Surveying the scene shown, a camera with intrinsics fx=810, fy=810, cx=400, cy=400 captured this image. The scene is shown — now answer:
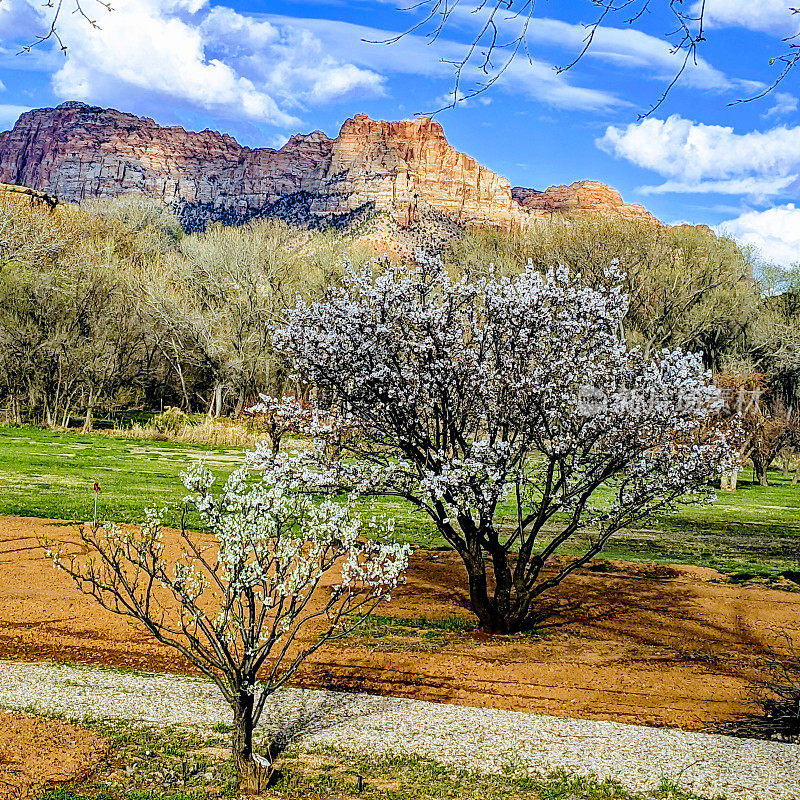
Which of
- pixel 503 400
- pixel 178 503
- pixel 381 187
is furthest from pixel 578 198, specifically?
pixel 503 400

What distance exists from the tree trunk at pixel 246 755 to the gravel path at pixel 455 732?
686 millimetres

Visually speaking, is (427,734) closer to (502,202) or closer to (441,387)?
(441,387)

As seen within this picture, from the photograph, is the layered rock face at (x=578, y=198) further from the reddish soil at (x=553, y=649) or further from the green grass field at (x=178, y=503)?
the reddish soil at (x=553, y=649)

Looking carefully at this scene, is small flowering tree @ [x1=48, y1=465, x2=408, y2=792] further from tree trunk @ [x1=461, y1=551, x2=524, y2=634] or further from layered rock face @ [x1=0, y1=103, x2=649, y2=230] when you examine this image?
layered rock face @ [x1=0, y1=103, x2=649, y2=230]

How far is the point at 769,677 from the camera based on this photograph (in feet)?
26.8

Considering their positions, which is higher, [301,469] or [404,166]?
[404,166]

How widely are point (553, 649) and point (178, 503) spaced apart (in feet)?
30.6

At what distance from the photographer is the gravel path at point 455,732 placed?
18.4ft

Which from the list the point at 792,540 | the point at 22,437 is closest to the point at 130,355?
the point at 22,437

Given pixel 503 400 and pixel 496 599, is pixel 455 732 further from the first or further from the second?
pixel 503 400

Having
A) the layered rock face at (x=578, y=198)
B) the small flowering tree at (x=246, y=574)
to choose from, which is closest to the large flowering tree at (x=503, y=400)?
the small flowering tree at (x=246, y=574)

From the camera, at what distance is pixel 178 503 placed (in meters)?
15.9

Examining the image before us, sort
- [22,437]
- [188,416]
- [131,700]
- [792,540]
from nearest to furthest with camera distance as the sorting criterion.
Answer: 1. [131,700]
2. [792,540]
3. [22,437]
4. [188,416]

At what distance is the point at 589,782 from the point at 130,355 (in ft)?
121
